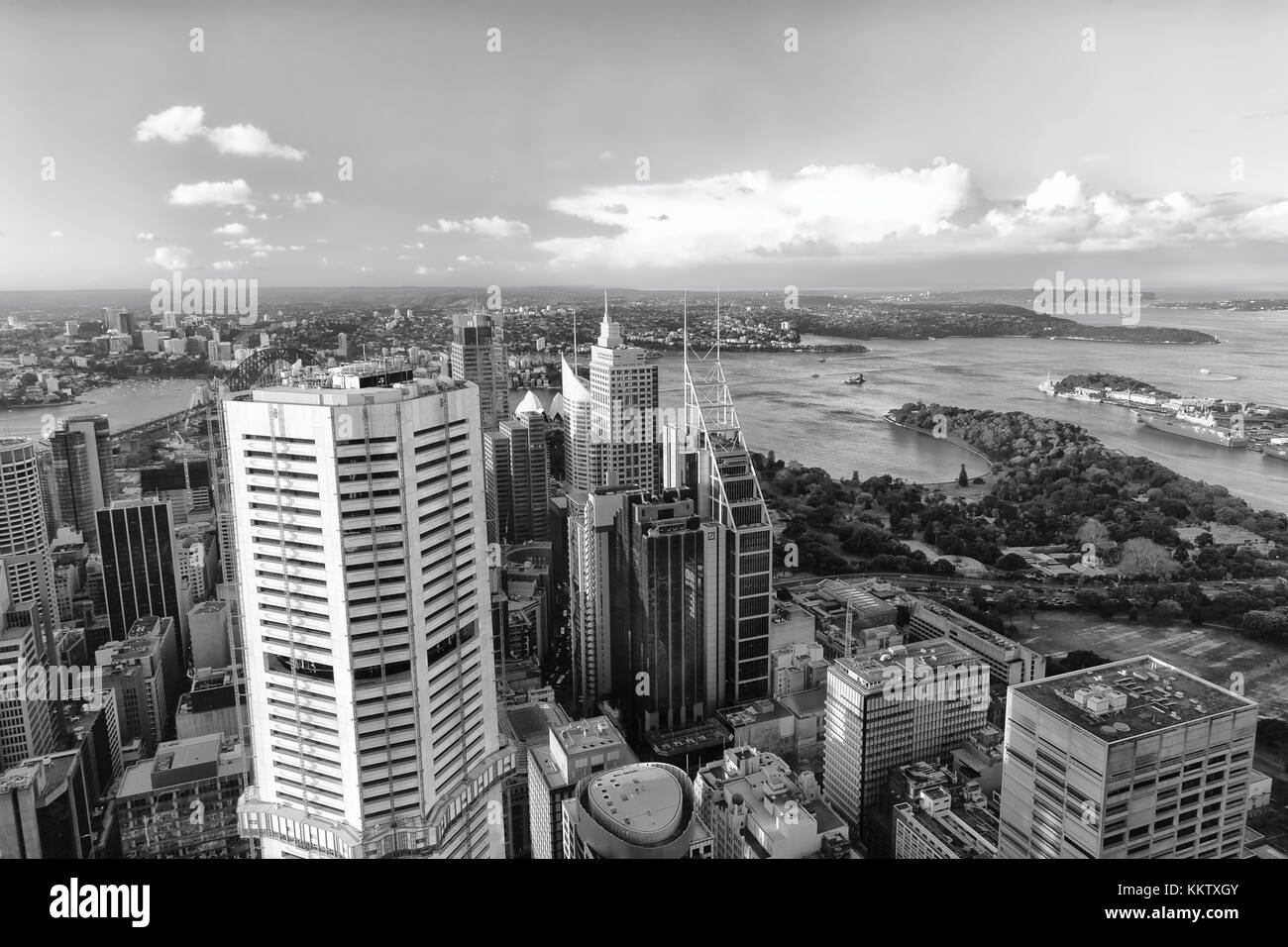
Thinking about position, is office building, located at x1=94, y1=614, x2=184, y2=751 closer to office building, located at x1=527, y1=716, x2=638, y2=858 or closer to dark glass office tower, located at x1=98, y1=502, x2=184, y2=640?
dark glass office tower, located at x1=98, y1=502, x2=184, y2=640

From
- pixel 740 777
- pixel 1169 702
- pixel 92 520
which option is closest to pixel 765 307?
pixel 740 777

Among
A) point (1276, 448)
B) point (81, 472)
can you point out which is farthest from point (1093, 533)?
point (81, 472)

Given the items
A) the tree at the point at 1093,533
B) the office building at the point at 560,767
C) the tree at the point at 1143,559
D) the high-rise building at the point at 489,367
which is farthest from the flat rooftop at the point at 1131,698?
the high-rise building at the point at 489,367

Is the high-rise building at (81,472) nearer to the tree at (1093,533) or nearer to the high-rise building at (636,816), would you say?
the high-rise building at (636,816)

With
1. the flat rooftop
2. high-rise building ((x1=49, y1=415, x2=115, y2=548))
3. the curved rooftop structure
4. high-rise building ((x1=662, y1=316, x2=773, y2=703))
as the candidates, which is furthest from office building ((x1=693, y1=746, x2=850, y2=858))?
high-rise building ((x1=49, y1=415, x2=115, y2=548))

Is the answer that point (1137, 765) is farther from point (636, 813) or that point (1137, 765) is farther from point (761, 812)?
point (636, 813)
